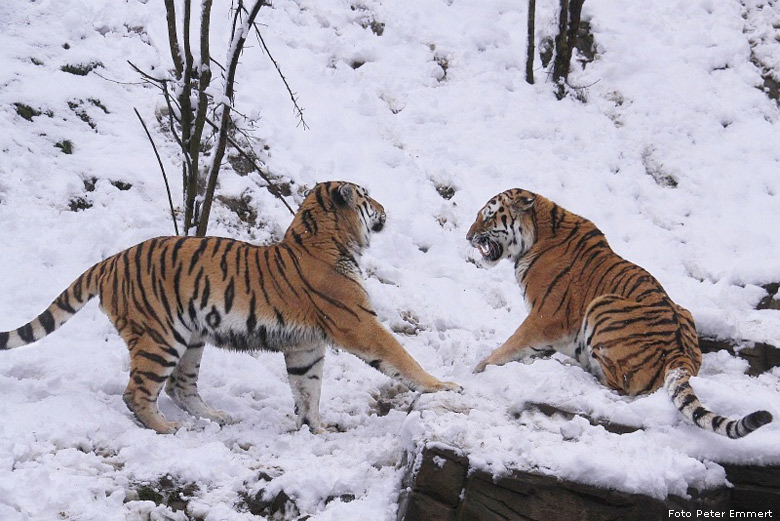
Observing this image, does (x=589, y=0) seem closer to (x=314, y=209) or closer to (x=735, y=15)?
(x=735, y=15)

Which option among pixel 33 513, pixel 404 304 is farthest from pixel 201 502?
pixel 404 304

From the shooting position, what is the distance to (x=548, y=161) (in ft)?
32.6

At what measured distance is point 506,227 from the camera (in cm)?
630

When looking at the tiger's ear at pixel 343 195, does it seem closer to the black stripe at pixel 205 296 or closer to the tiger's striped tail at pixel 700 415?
the black stripe at pixel 205 296

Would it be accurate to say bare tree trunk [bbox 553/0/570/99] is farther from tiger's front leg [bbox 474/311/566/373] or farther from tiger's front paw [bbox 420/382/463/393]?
tiger's front paw [bbox 420/382/463/393]

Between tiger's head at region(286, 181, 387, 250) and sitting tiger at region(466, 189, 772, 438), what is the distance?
1152 millimetres

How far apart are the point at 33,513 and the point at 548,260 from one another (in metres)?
3.86

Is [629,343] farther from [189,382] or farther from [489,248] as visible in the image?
[189,382]

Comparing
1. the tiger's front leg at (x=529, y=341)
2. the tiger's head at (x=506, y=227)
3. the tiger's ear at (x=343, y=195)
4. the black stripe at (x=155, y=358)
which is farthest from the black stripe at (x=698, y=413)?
the black stripe at (x=155, y=358)

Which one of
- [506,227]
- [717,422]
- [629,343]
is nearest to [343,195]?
[506,227]

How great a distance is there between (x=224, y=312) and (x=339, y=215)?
3.70 ft

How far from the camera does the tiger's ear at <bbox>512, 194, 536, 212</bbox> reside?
6.23 m

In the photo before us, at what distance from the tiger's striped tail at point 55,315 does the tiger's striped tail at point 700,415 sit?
3.66 metres

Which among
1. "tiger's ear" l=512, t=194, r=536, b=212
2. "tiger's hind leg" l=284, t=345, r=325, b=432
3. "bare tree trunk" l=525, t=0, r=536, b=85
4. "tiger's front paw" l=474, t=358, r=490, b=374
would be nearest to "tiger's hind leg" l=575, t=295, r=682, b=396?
"tiger's front paw" l=474, t=358, r=490, b=374
